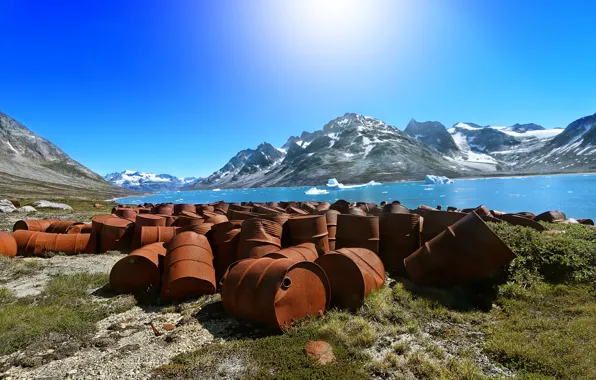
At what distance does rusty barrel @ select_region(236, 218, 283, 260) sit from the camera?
8844 mm

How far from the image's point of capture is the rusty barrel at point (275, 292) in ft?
19.2

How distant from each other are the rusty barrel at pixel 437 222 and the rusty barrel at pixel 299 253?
151 inches

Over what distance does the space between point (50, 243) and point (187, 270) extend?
864 centimetres

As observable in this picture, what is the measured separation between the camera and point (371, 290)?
23.2 feet

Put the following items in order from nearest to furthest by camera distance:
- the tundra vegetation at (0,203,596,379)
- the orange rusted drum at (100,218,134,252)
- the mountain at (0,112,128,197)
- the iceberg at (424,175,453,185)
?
the tundra vegetation at (0,203,596,379), the orange rusted drum at (100,218,134,252), the iceberg at (424,175,453,185), the mountain at (0,112,128,197)

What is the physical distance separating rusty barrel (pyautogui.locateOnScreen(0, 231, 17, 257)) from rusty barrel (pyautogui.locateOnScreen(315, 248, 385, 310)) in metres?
12.2

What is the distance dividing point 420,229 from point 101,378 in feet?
29.2

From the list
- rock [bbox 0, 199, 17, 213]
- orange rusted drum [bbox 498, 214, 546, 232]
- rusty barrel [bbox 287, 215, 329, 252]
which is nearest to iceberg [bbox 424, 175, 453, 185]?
orange rusted drum [bbox 498, 214, 546, 232]

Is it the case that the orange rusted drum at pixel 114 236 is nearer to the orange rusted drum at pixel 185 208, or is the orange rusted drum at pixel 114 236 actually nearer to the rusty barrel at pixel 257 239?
the rusty barrel at pixel 257 239

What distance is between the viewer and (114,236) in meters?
13.2

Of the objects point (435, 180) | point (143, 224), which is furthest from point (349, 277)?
point (435, 180)

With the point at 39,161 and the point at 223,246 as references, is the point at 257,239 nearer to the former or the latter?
the point at 223,246

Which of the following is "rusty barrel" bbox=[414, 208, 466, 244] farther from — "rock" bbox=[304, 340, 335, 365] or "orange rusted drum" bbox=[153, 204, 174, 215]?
"orange rusted drum" bbox=[153, 204, 174, 215]

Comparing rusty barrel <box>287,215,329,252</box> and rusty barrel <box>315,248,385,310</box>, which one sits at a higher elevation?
rusty barrel <box>287,215,329,252</box>
